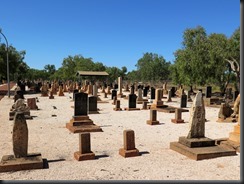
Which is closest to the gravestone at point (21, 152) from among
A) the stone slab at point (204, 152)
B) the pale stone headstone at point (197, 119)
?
the stone slab at point (204, 152)

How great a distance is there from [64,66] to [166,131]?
83.9 metres

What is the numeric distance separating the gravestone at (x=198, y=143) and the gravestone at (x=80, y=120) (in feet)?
15.3

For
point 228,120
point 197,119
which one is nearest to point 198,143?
point 197,119

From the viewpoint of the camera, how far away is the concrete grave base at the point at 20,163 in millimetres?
6939

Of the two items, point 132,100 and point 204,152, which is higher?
point 132,100

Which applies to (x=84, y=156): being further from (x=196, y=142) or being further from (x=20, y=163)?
(x=196, y=142)

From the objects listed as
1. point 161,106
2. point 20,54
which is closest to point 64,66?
point 20,54

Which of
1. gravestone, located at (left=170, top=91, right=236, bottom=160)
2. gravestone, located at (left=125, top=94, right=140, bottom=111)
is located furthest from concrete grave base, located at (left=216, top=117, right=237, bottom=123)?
gravestone, located at (left=125, top=94, right=140, bottom=111)

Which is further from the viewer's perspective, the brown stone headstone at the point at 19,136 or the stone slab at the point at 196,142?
the stone slab at the point at 196,142

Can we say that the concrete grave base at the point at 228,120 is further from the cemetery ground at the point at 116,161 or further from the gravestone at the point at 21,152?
the gravestone at the point at 21,152

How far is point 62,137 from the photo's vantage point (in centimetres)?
1114

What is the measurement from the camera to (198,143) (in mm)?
8562

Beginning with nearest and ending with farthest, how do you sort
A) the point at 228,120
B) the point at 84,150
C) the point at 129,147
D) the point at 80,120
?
the point at 84,150 → the point at 129,147 → the point at 80,120 → the point at 228,120

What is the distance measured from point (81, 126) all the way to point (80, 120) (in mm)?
494
